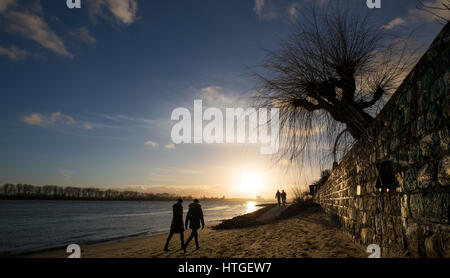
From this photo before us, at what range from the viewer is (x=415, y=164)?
2184mm

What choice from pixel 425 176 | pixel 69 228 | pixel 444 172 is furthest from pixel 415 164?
pixel 69 228

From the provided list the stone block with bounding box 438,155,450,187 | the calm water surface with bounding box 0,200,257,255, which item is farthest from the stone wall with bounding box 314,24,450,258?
the calm water surface with bounding box 0,200,257,255

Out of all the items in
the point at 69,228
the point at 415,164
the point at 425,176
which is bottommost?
the point at 69,228

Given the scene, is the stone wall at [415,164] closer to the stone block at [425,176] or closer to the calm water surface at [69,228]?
the stone block at [425,176]

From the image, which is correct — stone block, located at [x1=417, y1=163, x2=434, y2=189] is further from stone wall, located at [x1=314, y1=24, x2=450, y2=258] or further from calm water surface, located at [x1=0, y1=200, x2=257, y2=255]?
calm water surface, located at [x1=0, y1=200, x2=257, y2=255]

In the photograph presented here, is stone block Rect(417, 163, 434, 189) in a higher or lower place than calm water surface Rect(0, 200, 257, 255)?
higher

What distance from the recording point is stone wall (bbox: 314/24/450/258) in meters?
1.74

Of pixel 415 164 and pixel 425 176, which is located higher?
pixel 415 164

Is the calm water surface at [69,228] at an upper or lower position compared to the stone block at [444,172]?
lower

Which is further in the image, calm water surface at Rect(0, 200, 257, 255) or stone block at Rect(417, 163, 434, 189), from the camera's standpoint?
calm water surface at Rect(0, 200, 257, 255)

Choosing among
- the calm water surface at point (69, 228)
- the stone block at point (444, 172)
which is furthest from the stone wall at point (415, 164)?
the calm water surface at point (69, 228)

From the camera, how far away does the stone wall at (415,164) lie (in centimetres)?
174

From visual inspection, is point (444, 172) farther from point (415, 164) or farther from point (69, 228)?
point (69, 228)

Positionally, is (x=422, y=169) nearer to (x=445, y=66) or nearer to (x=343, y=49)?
(x=445, y=66)
